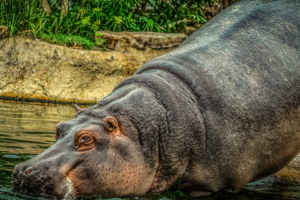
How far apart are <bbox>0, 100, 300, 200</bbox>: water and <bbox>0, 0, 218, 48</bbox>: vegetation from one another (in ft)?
6.20

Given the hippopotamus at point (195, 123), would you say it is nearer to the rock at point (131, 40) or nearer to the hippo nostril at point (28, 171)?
the hippo nostril at point (28, 171)

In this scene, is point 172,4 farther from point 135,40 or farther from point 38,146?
point 38,146

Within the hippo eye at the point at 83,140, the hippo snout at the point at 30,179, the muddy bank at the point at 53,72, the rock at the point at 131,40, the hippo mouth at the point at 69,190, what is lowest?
the muddy bank at the point at 53,72

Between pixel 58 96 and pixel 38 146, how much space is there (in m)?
4.95

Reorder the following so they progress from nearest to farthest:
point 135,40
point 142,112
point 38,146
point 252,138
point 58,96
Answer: point 142,112 → point 252,138 → point 38,146 → point 58,96 → point 135,40

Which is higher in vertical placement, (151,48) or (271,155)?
(271,155)

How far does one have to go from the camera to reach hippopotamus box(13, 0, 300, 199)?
3361 millimetres

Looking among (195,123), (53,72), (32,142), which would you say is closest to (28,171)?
(195,123)

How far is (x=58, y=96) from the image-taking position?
10.5m

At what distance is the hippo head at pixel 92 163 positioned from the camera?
322 cm

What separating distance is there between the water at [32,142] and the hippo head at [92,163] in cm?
12

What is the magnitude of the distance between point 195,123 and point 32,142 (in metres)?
2.62

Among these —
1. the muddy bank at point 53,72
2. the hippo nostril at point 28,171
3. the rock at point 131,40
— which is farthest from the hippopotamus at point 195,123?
the rock at point 131,40

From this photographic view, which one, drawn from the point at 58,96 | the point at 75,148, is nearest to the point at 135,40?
the point at 58,96
